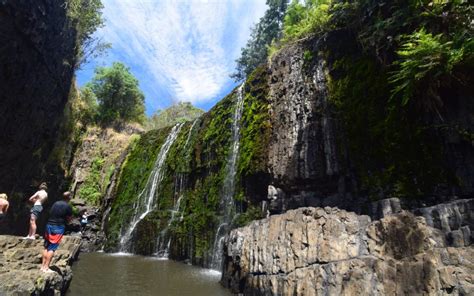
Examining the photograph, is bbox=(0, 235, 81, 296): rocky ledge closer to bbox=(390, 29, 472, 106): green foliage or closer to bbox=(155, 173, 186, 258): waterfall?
bbox=(155, 173, 186, 258): waterfall

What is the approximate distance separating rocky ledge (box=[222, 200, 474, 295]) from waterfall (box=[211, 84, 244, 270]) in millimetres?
4635

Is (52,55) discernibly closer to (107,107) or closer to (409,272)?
(409,272)

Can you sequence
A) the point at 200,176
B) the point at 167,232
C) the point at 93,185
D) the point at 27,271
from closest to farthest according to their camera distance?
the point at 27,271 → the point at 167,232 → the point at 200,176 → the point at 93,185

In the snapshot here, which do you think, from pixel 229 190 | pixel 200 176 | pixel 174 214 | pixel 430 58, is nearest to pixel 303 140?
pixel 229 190

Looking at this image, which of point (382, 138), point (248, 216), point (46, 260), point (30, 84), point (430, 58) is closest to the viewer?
point (46, 260)

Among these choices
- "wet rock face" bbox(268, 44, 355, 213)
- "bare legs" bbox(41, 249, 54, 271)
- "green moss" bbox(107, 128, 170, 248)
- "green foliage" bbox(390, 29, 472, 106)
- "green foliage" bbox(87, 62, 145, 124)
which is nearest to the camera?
"bare legs" bbox(41, 249, 54, 271)

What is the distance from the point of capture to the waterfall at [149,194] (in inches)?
800

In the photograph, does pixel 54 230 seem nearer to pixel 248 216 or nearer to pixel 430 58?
pixel 248 216

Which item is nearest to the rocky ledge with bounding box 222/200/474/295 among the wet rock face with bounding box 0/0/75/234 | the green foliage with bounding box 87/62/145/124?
the wet rock face with bounding box 0/0/75/234

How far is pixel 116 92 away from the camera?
36906 millimetres

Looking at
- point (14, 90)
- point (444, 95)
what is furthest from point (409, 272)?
point (14, 90)

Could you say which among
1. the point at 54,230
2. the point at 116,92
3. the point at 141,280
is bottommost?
the point at 141,280

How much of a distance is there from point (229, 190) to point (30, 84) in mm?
9988

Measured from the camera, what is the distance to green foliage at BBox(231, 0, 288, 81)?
133 feet
